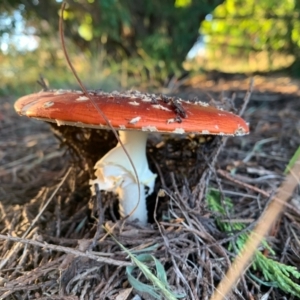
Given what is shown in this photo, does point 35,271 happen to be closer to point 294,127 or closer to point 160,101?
point 160,101

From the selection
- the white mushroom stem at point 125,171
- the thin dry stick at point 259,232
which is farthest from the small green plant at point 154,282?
the white mushroom stem at point 125,171

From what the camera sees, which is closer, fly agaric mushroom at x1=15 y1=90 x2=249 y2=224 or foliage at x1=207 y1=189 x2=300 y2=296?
fly agaric mushroom at x1=15 y1=90 x2=249 y2=224

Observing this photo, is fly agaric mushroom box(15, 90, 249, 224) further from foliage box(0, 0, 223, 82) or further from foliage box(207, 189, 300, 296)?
foliage box(0, 0, 223, 82)

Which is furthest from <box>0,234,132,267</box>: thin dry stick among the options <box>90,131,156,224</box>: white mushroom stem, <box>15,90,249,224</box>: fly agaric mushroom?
<box>90,131,156,224</box>: white mushroom stem

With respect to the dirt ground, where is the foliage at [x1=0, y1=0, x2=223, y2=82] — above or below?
above

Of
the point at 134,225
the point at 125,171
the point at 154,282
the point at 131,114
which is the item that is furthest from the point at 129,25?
the point at 154,282

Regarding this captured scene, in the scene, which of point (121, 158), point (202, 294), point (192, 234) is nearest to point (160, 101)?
point (121, 158)

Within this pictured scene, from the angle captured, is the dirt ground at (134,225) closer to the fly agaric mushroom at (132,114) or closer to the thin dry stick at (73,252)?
the thin dry stick at (73,252)
